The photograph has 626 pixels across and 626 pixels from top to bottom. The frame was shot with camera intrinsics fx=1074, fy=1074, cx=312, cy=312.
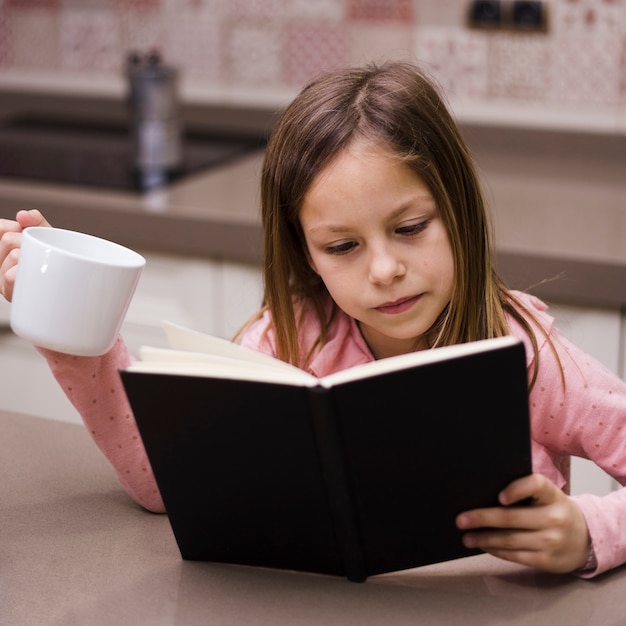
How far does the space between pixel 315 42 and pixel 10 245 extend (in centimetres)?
145

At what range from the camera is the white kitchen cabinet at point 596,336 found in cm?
154

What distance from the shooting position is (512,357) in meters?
0.70

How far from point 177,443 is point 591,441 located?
0.40 m

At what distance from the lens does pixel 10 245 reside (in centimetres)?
94

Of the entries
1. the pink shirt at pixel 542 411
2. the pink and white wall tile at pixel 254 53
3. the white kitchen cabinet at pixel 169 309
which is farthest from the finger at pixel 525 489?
the pink and white wall tile at pixel 254 53

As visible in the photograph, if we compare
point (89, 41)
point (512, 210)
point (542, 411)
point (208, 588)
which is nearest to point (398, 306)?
point (542, 411)

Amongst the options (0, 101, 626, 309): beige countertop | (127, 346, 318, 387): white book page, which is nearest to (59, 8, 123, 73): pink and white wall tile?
(0, 101, 626, 309): beige countertop

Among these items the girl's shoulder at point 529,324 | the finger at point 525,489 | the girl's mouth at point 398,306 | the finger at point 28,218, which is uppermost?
the finger at point 28,218

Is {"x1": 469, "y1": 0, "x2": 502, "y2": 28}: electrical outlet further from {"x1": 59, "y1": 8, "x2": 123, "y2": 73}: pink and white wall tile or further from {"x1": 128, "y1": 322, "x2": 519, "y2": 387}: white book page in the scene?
{"x1": 128, "y1": 322, "x2": 519, "y2": 387}: white book page

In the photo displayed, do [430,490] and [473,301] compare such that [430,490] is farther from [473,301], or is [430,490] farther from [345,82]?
[345,82]

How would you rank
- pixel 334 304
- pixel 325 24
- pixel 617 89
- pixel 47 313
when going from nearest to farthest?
pixel 47 313 < pixel 334 304 < pixel 617 89 < pixel 325 24

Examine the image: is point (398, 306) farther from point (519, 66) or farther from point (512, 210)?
point (519, 66)

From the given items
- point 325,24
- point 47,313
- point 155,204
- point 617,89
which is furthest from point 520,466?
point 325,24

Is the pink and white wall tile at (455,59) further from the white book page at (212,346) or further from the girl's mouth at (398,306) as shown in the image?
the white book page at (212,346)
